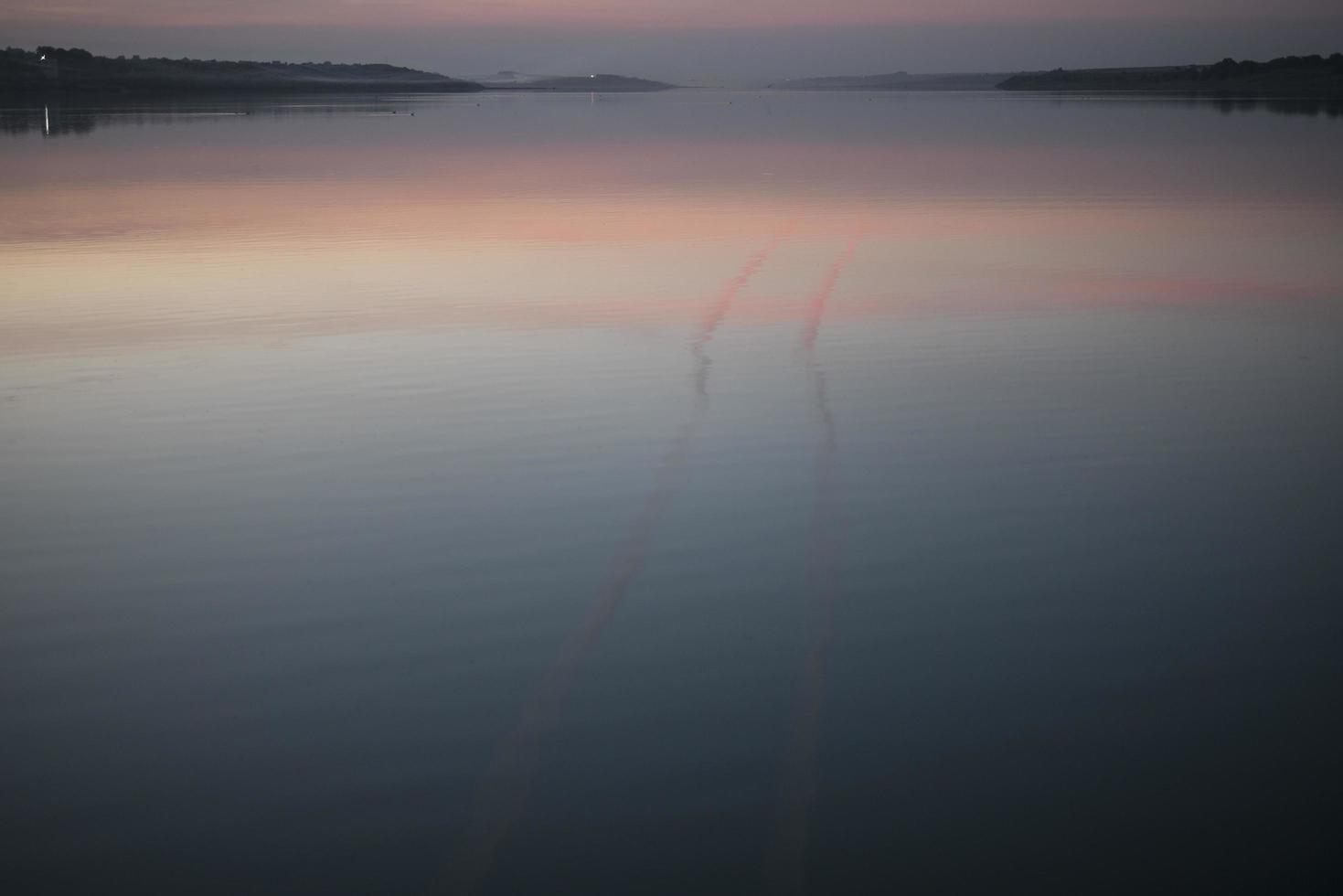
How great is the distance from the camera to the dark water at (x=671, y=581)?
11.1 feet

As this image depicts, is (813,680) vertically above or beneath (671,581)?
beneath

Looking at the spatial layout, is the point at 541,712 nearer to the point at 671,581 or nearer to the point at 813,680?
the point at 813,680

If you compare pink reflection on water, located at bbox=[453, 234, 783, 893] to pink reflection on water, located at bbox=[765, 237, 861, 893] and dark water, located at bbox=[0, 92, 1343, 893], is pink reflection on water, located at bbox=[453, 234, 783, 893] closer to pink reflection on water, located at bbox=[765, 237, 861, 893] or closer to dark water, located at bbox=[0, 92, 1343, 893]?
dark water, located at bbox=[0, 92, 1343, 893]

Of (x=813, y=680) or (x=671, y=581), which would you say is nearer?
(x=813, y=680)

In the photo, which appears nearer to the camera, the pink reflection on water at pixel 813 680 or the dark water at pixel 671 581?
the pink reflection on water at pixel 813 680

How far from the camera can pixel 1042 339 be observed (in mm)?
9406

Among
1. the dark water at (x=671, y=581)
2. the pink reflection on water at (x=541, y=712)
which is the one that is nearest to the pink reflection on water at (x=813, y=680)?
the dark water at (x=671, y=581)

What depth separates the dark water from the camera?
3.37 metres

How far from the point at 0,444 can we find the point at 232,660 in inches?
128

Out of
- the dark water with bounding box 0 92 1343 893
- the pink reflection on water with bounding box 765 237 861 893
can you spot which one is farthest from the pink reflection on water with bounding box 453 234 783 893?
the pink reflection on water with bounding box 765 237 861 893

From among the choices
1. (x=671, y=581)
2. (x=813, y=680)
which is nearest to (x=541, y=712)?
(x=813, y=680)

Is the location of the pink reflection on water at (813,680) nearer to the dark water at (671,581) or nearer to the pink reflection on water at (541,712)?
the dark water at (671,581)

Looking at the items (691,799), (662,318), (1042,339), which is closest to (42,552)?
(691,799)

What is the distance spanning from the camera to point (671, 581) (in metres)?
4.95
